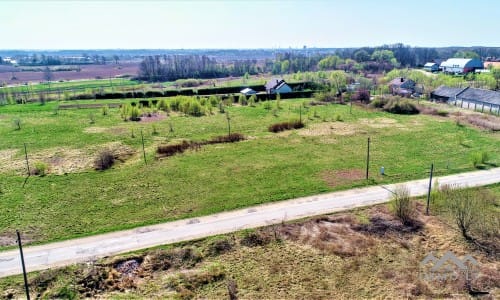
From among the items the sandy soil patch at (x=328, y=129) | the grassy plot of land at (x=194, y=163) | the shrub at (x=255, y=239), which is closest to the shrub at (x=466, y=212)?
the grassy plot of land at (x=194, y=163)

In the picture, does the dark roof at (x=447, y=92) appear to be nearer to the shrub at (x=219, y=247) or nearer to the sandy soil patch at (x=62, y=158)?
the sandy soil patch at (x=62, y=158)

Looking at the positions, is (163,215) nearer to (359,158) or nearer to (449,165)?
(359,158)

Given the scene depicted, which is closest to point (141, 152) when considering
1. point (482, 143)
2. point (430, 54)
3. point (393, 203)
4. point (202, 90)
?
point (393, 203)

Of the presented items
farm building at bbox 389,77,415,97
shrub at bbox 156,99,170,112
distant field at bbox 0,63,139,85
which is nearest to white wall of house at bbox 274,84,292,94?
farm building at bbox 389,77,415,97

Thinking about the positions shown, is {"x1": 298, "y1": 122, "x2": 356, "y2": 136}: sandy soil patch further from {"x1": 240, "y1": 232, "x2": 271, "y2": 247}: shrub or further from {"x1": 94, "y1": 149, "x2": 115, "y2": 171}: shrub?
{"x1": 240, "y1": 232, "x2": 271, "y2": 247}: shrub

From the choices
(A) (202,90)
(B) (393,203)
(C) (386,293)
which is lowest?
(C) (386,293)

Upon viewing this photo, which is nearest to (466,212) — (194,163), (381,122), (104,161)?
(194,163)

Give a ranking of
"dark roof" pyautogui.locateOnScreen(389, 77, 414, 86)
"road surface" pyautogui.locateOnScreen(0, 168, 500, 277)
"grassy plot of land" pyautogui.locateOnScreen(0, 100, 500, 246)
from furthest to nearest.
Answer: "dark roof" pyautogui.locateOnScreen(389, 77, 414, 86) → "grassy plot of land" pyautogui.locateOnScreen(0, 100, 500, 246) → "road surface" pyautogui.locateOnScreen(0, 168, 500, 277)
